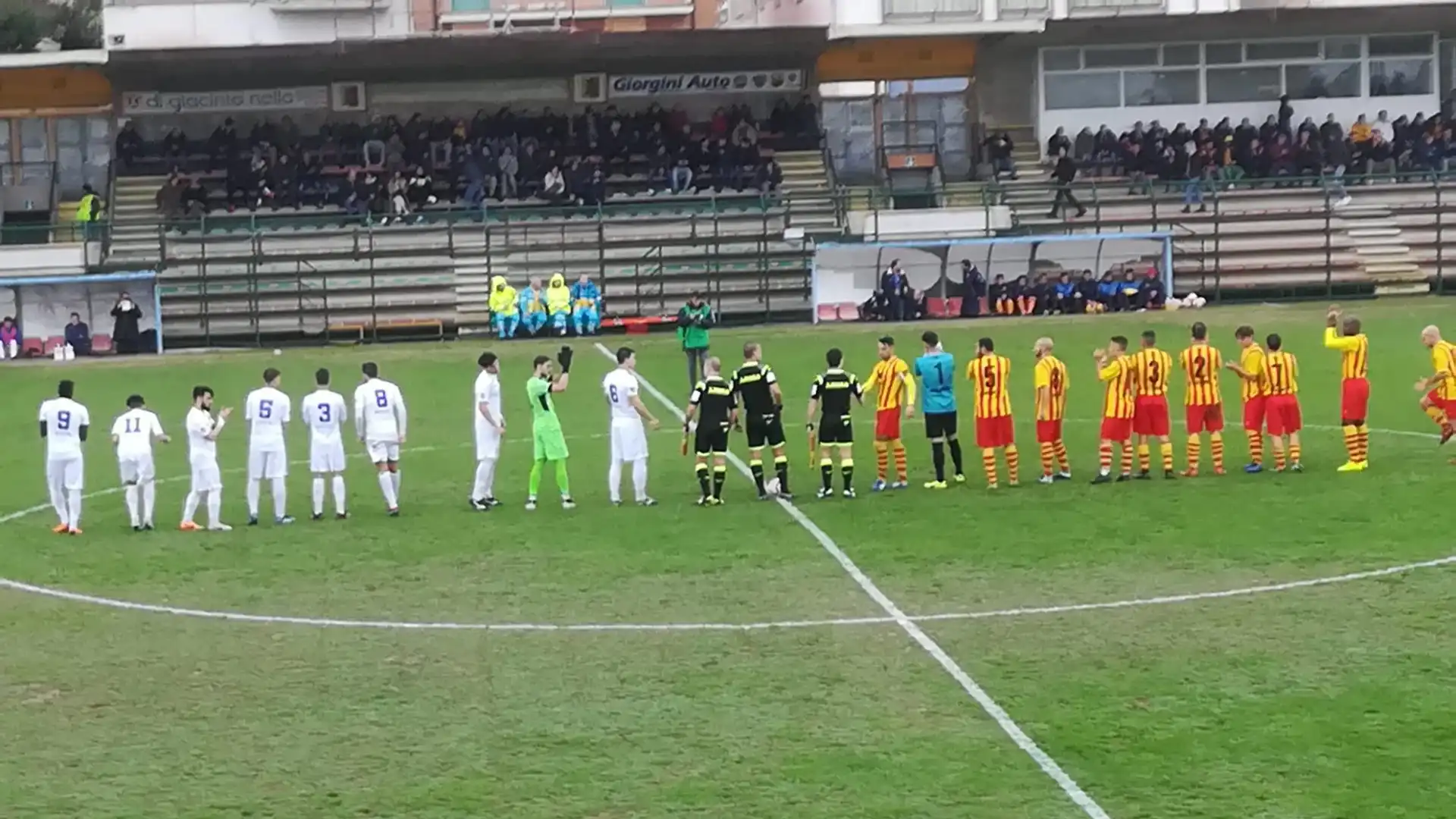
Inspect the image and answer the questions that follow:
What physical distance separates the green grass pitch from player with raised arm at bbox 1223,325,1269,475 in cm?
37

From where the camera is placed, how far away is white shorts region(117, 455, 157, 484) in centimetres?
2211

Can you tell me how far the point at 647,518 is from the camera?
21781mm

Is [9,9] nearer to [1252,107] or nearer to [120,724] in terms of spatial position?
[1252,107]

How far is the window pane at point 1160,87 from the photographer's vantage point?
56.7 m

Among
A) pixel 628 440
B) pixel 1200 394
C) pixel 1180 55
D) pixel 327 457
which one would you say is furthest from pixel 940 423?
pixel 1180 55

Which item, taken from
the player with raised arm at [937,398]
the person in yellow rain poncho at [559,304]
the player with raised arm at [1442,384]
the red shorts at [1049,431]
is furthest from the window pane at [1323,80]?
the player with raised arm at [937,398]

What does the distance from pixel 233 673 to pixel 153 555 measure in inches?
242

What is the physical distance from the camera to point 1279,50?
56969 millimetres

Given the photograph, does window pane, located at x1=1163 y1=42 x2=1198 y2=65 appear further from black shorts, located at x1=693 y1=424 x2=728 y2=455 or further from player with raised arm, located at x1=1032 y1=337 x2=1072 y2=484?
black shorts, located at x1=693 y1=424 x2=728 y2=455

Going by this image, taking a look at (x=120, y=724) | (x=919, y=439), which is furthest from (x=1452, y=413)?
(x=120, y=724)

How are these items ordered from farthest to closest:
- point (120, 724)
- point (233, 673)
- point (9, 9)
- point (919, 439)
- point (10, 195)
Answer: point (9, 9) → point (10, 195) → point (919, 439) → point (233, 673) → point (120, 724)

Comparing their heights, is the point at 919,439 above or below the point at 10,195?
below

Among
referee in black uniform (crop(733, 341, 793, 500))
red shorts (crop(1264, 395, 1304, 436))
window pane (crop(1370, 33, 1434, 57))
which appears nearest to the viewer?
referee in black uniform (crop(733, 341, 793, 500))

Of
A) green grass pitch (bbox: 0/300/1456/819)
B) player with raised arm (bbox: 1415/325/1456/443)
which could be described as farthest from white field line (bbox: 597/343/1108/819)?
player with raised arm (bbox: 1415/325/1456/443)
